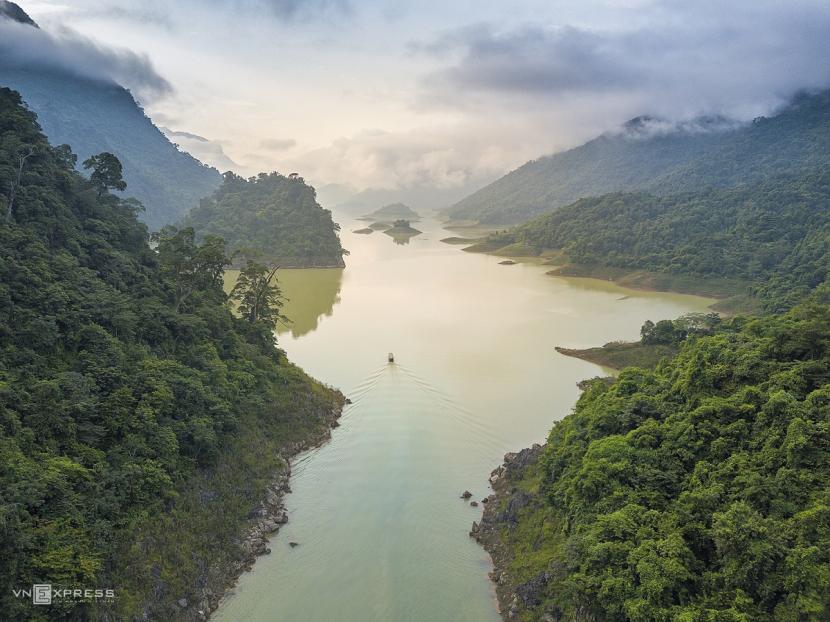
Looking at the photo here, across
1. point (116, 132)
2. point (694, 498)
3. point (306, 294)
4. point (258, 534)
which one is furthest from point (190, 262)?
point (116, 132)

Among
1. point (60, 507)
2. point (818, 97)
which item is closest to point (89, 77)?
point (60, 507)

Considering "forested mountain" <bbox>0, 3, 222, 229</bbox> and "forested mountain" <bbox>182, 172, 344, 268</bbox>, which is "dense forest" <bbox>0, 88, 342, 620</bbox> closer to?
"forested mountain" <bbox>182, 172, 344, 268</bbox>

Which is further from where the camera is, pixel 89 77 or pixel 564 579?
pixel 89 77

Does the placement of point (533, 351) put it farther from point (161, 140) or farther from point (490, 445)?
point (161, 140)

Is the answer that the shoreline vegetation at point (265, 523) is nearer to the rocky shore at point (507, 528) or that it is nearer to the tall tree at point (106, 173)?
the rocky shore at point (507, 528)

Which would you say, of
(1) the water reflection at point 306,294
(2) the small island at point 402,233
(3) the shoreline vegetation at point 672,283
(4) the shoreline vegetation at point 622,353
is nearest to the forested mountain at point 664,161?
(2) the small island at point 402,233

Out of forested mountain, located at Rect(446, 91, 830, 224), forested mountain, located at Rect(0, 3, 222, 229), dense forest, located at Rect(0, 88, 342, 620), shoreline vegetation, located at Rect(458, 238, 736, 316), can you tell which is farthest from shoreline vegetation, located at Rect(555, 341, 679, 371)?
forested mountain, located at Rect(0, 3, 222, 229)

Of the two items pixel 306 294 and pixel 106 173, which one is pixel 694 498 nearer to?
pixel 106 173
